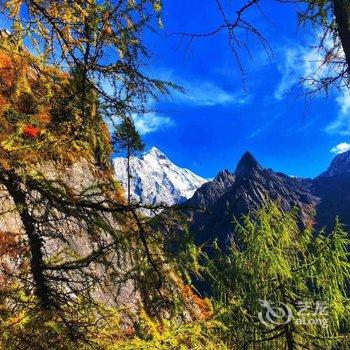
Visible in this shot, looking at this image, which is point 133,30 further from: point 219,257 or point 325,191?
point 325,191

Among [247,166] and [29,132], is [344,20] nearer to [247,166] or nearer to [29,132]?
[29,132]

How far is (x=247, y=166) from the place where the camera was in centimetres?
18300

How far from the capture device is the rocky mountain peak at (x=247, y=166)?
585 feet


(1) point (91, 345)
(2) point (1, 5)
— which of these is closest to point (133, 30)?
(2) point (1, 5)

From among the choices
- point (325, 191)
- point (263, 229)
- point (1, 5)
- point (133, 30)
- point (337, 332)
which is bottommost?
point (337, 332)

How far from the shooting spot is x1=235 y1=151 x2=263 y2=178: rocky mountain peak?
17825 cm

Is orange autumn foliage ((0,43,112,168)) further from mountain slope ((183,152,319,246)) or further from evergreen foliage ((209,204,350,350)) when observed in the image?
mountain slope ((183,152,319,246))

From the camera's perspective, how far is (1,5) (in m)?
3.40

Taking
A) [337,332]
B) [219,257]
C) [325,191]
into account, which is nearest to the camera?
[337,332]

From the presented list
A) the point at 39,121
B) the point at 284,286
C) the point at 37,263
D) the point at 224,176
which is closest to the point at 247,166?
the point at 224,176

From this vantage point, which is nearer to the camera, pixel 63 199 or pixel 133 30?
pixel 133 30

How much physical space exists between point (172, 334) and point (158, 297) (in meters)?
0.49

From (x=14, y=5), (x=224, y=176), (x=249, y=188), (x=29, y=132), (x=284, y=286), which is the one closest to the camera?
Answer: (x=14, y=5)

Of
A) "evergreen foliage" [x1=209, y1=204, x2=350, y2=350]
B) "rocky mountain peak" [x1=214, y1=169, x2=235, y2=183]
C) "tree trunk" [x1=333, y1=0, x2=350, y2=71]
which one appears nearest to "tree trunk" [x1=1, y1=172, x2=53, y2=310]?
"evergreen foliage" [x1=209, y1=204, x2=350, y2=350]
